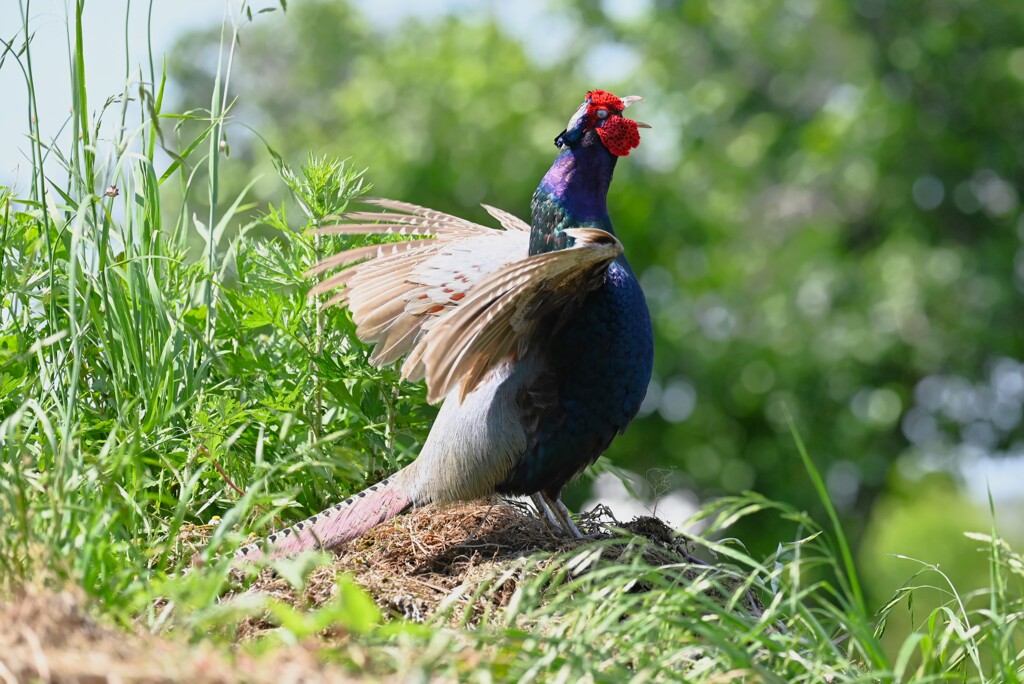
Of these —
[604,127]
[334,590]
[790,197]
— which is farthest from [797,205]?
[334,590]

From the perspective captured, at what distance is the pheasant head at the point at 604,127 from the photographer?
12.6 feet

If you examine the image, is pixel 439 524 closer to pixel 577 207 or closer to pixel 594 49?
pixel 577 207

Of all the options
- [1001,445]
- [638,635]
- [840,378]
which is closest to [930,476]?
[1001,445]

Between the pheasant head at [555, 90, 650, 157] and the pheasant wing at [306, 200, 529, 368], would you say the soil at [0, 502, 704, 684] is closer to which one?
the pheasant wing at [306, 200, 529, 368]

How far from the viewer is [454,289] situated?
362 cm

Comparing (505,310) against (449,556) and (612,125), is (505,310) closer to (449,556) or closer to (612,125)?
(449,556)

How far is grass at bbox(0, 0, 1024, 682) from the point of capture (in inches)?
77.4

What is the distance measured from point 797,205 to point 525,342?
14.7 meters

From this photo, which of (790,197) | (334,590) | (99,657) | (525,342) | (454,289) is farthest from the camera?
(790,197)

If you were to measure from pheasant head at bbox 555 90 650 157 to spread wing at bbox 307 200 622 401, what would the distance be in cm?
41

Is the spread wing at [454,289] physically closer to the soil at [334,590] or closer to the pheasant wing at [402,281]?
the pheasant wing at [402,281]

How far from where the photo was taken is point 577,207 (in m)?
3.78

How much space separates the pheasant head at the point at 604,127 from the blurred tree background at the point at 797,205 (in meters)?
11.0

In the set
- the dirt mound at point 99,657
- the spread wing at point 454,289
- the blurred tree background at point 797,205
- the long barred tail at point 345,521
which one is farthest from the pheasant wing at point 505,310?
the blurred tree background at point 797,205
